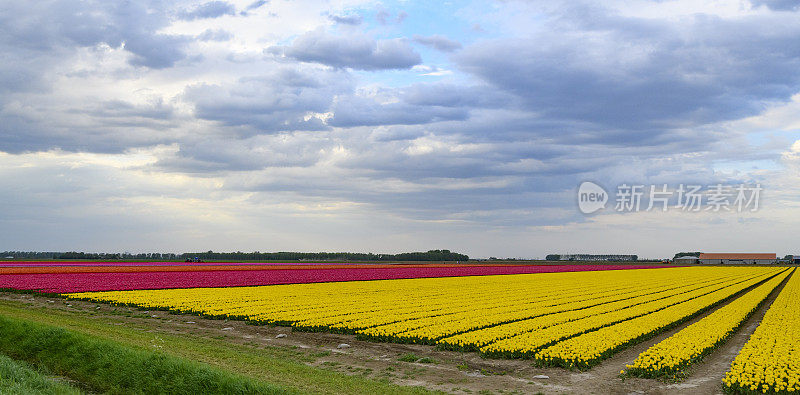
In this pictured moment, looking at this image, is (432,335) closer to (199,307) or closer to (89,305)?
(199,307)

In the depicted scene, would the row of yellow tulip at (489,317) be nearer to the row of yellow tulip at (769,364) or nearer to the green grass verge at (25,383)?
the row of yellow tulip at (769,364)

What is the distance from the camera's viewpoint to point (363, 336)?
2320cm

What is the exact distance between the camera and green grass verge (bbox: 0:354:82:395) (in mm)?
13000

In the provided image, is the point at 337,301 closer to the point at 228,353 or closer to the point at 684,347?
the point at 228,353

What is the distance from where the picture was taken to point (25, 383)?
13.8 meters

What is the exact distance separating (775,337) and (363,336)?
1595 centimetres

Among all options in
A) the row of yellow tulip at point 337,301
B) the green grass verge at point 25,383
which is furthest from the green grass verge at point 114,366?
the row of yellow tulip at point 337,301

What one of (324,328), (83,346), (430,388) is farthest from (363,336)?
(83,346)

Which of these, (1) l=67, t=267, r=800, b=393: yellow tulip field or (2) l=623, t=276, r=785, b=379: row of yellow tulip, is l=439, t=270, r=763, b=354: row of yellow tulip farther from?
(2) l=623, t=276, r=785, b=379: row of yellow tulip

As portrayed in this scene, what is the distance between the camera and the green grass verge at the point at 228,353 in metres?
15.1

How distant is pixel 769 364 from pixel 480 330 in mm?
10156

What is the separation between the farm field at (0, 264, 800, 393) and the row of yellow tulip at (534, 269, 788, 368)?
2.2 inches

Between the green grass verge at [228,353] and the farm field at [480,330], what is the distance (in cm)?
30

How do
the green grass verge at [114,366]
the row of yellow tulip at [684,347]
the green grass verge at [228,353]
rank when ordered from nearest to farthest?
the green grass verge at [114,366] < the green grass verge at [228,353] < the row of yellow tulip at [684,347]
